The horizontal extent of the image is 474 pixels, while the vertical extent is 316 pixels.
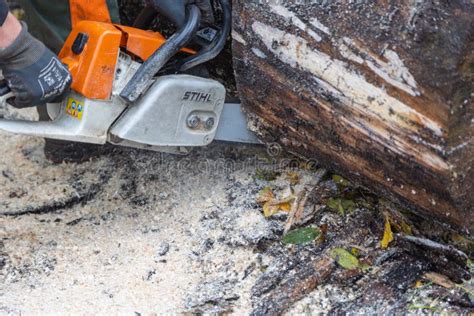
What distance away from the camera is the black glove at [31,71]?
213 centimetres

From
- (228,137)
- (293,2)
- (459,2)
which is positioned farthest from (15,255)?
(459,2)

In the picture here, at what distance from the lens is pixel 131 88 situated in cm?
225

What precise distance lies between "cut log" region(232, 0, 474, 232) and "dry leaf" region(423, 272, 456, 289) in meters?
0.19

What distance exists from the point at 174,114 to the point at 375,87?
0.77 meters

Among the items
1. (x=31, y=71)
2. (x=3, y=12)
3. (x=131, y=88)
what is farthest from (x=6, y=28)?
(x=131, y=88)

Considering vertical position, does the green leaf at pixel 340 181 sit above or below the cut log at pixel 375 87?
below

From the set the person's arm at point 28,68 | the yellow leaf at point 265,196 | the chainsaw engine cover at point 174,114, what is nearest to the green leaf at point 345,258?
the yellow leaf at point 265,196

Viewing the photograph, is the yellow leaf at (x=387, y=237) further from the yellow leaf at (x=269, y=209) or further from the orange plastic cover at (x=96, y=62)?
the orange plastic cover at (x=96, y=62)

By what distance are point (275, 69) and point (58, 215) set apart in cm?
109

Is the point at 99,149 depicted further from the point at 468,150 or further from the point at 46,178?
the point at 468,150

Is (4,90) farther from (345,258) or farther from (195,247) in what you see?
(345,258)

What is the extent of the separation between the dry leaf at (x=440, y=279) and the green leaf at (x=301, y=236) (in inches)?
15.8

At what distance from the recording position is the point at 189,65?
239 cm

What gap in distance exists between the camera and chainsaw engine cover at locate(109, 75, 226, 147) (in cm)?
229
